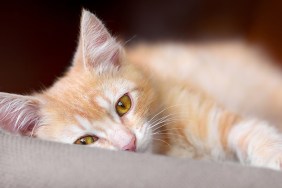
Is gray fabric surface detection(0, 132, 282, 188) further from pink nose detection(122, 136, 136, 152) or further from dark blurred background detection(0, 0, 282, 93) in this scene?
dark blurred background detection(0, 0, 282, 93)

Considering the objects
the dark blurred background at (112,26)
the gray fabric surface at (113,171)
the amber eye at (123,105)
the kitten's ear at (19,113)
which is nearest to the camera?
the gray fabric surface at (113,171)

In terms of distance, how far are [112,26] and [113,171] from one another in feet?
5.01

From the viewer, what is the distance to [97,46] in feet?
3.91

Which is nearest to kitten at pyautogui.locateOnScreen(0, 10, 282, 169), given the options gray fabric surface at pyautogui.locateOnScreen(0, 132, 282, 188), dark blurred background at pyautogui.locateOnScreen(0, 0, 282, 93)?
gray fabric surface at pyautogui.locateOnScreen(0, 132, 282, 188)

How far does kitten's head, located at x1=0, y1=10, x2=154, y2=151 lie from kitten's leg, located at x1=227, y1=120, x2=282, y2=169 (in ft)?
0.94

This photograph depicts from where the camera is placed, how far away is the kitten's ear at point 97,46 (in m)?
1.13

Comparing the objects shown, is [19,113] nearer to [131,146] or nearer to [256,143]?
[131,146]

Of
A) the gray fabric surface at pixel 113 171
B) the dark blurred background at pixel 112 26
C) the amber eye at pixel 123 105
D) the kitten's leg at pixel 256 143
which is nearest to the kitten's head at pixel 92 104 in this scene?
the amber eye at pixel 123 105

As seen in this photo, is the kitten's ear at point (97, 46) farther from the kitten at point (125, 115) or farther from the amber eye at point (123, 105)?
the amber eye at point (123, 105)

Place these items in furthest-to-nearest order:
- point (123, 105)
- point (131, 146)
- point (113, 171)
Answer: point (123, 105) < point (131, 146) < point (113, 171)

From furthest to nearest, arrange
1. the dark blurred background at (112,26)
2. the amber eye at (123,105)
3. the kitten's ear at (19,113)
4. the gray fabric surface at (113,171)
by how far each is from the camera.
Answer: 1. the dark blurred background at (112,26)
2. the amber eye at (123,105)
3. the kitten's ear at (19,113)
4. the gray fabric surface at (113,171)

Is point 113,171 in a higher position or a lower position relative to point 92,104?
lower

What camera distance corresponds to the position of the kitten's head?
40.6 inches

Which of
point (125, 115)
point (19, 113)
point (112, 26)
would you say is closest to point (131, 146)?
point (125, 115)
